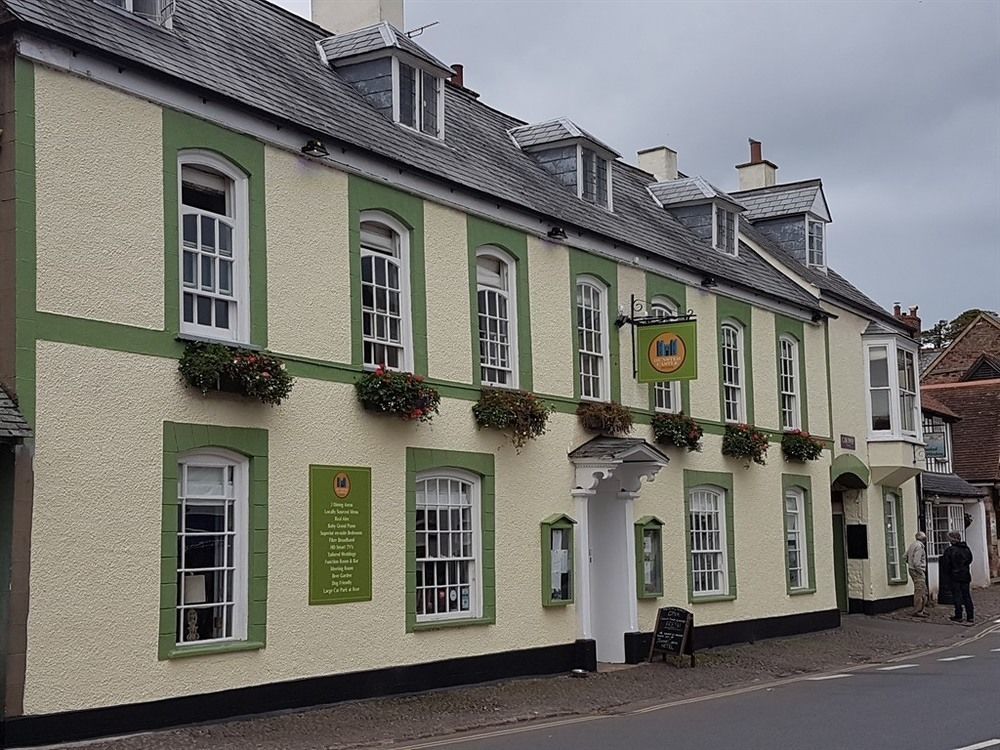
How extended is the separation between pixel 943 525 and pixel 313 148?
28830mm

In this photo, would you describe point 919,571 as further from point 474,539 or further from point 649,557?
point 474,539

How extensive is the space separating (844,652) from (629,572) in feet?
16.9

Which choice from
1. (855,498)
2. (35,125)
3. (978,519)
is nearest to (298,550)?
(35,125)

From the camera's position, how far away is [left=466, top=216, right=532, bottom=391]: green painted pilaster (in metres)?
17.5

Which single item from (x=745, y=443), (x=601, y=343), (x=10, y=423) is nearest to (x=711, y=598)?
(x=745, y=443)

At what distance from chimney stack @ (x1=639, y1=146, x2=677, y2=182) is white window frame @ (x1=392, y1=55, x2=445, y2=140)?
11.0 metres

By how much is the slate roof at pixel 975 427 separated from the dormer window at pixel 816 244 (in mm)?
14991

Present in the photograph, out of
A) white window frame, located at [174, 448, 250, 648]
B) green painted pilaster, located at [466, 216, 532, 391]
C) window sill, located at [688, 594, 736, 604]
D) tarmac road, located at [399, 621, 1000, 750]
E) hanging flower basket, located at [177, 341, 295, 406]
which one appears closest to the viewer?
tarmac road, located at [399, 621, 1000, 750]

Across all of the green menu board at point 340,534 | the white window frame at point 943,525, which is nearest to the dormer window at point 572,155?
the green menu board at point 340,534

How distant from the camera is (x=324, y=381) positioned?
48.5 ft

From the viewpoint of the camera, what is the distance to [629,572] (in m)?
20.2

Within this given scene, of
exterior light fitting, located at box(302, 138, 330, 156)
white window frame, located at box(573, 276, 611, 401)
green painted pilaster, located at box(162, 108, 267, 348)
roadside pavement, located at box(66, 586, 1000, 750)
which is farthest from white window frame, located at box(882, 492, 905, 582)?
green painted pilaster, located at box(162, 108, 267, 348)

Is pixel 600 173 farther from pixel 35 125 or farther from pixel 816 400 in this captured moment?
pixel 35 125

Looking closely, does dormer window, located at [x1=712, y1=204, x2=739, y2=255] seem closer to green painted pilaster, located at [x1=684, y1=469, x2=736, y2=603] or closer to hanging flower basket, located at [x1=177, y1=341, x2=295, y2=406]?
green painted pilaster, located at [x1=684, y1=469, x2=736, y2=603]
